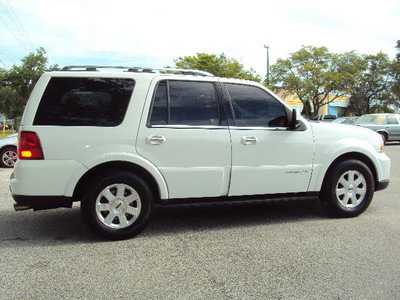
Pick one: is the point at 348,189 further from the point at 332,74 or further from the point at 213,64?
the point at 332,74

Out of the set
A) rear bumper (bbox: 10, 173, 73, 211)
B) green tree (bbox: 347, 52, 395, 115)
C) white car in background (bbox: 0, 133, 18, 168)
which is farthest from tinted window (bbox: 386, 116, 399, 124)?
green tree (bbox: 347, 52, 395, 115)

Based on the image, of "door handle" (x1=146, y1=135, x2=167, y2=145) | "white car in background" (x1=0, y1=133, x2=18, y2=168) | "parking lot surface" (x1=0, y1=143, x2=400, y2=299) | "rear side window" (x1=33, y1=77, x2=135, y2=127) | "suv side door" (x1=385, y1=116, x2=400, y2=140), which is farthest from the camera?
"suv side door" (x1=385, y1=116, x2=400, y2=140)

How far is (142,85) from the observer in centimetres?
411

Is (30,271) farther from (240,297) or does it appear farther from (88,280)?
(240,297)

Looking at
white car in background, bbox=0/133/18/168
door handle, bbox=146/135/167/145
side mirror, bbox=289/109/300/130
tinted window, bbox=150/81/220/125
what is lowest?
white car in background, bbox=0/133/18/168

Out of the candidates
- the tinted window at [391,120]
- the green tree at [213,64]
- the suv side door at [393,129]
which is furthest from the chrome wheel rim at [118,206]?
the green tree at [213,64]

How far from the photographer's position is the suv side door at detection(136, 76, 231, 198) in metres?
4.02

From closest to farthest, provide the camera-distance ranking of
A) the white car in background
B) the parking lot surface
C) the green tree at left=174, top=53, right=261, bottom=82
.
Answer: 1. the parking lot surface
2. the white car in background
3. the green tree at left=174, top=53, right=261, bottom=82

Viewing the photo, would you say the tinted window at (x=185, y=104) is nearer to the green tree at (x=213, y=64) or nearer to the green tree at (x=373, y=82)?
the green tree at (x=213, y=64)

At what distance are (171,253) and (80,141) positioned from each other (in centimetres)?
153

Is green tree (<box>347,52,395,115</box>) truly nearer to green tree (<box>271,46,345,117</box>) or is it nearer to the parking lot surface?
green tree (<box>271,46,345,117</box>)

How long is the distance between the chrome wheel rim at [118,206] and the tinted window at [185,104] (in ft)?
2.73

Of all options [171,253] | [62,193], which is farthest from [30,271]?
[171,253]

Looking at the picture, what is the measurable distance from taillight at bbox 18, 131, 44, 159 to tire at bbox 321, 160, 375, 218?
11.7ft
